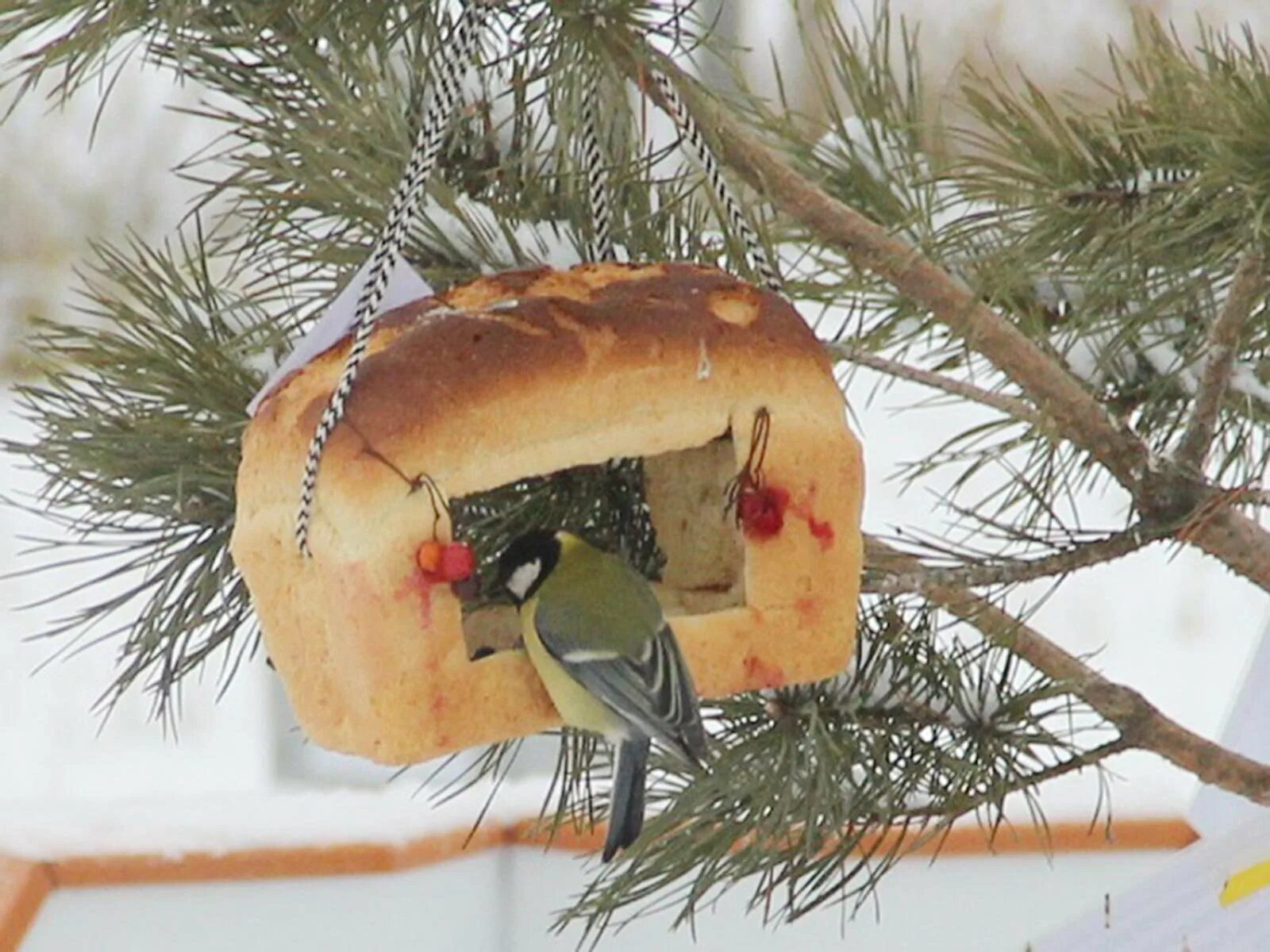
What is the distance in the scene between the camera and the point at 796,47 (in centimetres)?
222

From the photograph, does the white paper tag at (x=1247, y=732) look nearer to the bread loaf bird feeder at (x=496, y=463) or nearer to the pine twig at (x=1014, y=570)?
the pine twig at (x=1014, y=570)

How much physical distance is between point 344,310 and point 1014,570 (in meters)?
0.27

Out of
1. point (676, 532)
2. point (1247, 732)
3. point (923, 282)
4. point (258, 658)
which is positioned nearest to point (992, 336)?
point (923, 282)

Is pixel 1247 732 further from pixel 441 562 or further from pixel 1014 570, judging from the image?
pixel 441 562

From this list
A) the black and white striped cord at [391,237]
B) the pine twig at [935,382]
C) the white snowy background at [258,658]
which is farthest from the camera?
the white snowy background at [258,658]

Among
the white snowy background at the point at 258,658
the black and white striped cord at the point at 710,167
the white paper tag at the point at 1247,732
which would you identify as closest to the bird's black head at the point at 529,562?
the black and white striped cord at the point at 710,167

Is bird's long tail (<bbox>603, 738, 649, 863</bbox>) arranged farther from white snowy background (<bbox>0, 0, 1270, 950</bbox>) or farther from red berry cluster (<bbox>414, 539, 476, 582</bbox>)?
white snowy background (<bbox>0, 0, 1270, 950</bbox>)

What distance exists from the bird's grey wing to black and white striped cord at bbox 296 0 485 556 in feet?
0.26

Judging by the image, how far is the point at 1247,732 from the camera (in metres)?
0.84

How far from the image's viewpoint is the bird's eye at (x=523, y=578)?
1.82 feet

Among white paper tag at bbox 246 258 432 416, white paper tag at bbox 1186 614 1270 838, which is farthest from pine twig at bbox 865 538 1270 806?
white paper tag at bbox 246 258 432 416

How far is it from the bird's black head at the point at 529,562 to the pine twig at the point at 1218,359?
236 millimetres

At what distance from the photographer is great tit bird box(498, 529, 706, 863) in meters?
0.51

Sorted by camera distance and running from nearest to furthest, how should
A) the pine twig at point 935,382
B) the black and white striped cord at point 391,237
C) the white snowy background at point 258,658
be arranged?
the black and white striped cord at point 391,237
the pine twig at point 935,382
the white snowy background at point 258,658
